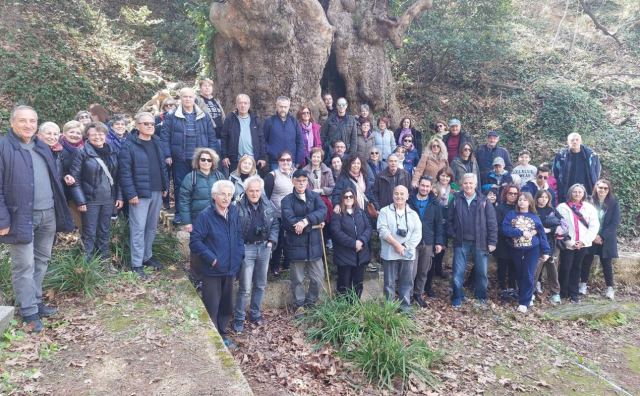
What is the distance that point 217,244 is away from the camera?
5352 millimetres

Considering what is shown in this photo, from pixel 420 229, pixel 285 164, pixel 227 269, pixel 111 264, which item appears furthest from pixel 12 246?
pixel 420 229

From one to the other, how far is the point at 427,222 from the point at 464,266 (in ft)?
3.48

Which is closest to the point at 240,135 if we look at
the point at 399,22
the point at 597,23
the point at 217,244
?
the point at 217,244

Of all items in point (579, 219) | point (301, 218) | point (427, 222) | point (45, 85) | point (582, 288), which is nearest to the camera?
point (301, 218)

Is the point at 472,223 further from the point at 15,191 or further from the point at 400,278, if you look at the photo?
the point at 15,191

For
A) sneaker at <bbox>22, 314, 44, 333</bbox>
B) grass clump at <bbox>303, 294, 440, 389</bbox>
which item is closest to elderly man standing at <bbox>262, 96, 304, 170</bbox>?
grass clump at <bbox>303, 294, 440, 389</bbox>

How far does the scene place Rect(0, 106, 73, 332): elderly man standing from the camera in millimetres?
4395

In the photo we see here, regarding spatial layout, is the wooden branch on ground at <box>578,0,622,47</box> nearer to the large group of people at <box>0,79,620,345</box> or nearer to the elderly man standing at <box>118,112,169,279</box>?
the large group of people at <box>0,79,620,345</box>

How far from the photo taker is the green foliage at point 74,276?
5477 mm

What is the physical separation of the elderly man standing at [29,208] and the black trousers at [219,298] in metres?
1.62

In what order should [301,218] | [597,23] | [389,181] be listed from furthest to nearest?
1. [597,23]
2. [389,181]
3. [301,218]

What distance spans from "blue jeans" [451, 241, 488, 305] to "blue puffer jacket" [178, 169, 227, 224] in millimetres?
3943

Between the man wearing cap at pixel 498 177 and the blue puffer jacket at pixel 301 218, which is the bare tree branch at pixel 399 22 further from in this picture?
the blue puffer jacket at pixel 301 218

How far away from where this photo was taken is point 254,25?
29.1ft
